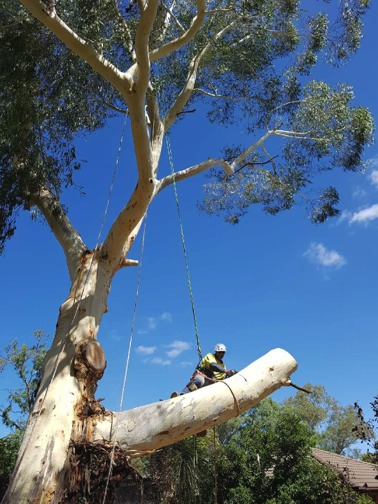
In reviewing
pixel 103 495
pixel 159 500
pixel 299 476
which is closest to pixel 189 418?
pixel 103 495

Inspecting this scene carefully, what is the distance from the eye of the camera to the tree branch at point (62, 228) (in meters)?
5.44

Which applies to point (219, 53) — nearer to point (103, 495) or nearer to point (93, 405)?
point (93, 405)

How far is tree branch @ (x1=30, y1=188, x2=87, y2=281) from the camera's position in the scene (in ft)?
17.9

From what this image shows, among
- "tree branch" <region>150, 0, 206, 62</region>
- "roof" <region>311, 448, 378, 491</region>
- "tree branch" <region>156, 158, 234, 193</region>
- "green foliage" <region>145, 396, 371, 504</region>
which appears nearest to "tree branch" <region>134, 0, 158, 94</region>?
"tree branch" <region>150, 0, 206, 62</region>

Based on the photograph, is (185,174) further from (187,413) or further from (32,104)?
(187,413)

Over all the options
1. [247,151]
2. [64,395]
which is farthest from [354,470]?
[64,395]

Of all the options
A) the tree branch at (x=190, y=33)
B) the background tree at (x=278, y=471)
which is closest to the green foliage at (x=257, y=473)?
the background tree at (x=278, y=471)

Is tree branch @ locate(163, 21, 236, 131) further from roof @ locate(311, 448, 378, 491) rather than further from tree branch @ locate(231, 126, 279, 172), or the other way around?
roof @ locate(311, 448, 378, 491)

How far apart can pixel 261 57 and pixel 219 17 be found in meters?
1.49

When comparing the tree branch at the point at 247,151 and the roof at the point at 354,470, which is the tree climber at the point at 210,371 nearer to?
the tree branch at the point at 247,151

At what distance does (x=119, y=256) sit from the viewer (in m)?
5.42

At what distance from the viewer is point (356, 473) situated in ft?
50.4

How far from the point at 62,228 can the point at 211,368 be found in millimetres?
2434

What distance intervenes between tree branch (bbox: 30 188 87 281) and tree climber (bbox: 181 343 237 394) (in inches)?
68.4
